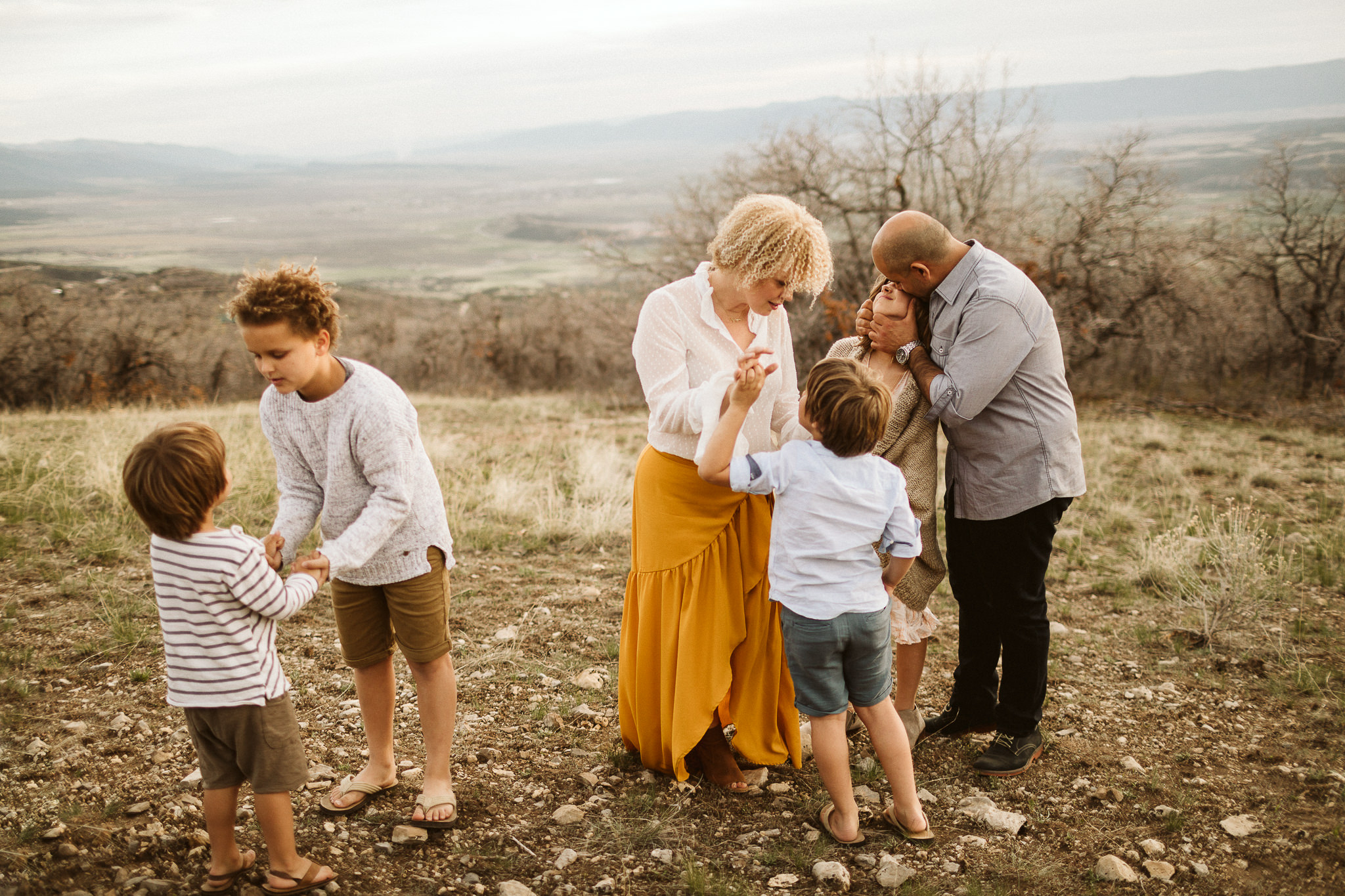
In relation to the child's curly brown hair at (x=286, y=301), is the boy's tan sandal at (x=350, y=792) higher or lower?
lower

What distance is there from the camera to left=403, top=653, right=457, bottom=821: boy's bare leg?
2791mm

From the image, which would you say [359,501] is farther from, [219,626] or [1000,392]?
[1000,392]

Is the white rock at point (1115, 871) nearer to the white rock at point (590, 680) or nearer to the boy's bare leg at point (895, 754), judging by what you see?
the boy's bare leg at point (895, 754)

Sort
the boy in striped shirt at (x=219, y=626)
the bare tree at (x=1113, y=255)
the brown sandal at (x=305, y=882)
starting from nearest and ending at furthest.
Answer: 1. the boy in striped shirt at (x=219, y=626)
2. the brown sandal at (x=305, y=882)
3. the bare tree at (x=1113, y=255)

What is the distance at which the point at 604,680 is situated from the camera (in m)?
4.07

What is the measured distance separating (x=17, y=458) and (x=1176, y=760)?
8564mm

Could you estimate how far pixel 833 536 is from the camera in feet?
8.33

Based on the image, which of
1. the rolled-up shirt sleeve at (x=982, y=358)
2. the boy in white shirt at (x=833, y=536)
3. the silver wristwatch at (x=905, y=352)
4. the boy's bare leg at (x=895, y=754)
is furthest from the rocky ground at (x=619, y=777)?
the silver wristwatch at (x=905, y=352)

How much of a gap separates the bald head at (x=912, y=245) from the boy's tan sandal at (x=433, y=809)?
243cm

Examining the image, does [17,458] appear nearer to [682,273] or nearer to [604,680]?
[604,680]

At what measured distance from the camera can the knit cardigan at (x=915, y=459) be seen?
3.07 m

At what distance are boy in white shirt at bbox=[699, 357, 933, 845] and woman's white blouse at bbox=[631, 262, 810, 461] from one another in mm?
258

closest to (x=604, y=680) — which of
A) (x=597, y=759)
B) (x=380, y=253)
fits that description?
(x=597, y=759)

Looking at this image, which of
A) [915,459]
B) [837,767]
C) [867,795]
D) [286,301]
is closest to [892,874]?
[837,767]
